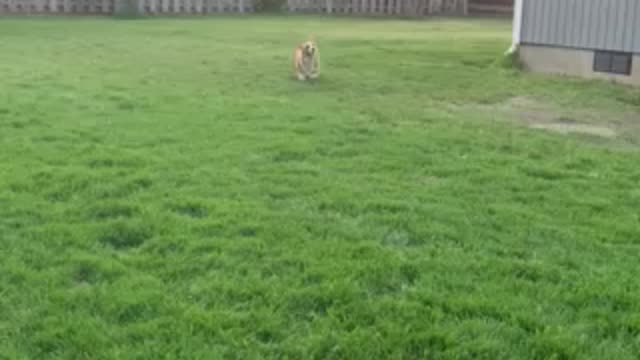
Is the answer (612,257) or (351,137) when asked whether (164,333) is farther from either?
(351,137)

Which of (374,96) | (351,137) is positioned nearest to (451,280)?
(351,137)

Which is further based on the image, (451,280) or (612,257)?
(612,257)

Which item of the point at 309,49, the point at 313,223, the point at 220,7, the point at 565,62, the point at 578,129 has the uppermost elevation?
the point at 220,7

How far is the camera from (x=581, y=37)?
12.8 metres

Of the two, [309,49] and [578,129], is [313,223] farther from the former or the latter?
[309,49]

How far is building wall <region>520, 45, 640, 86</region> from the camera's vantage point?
1236cm

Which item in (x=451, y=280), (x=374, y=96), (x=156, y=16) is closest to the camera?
(x=451, y=280)

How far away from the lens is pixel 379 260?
4.77 m

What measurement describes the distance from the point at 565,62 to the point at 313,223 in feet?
28.3

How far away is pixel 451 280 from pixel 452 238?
26.8 inches

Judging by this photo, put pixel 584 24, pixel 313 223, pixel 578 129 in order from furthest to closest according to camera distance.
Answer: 1. pixel 584 24
2. pixel 578 129
3. pixel 313 223

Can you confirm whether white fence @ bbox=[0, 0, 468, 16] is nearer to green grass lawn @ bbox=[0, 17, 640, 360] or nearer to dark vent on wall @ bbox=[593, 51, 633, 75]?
green grass lawn @ bbox=[0, 17, 640, 360]

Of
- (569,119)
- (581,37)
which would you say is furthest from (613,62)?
(569,119)

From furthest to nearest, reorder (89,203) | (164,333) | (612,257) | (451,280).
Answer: (89,203) → (612,257) → (451,280) → (164,333)
